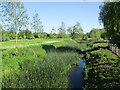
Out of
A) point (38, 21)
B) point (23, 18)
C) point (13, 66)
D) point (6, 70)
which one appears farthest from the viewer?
point (38, 21)

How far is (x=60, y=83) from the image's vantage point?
10539 mm

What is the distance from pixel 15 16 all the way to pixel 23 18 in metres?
1.19

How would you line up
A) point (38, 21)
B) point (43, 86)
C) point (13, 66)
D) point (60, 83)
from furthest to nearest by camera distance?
point (38, 21), point (13, 66), point (60, 83), point (43, 86)

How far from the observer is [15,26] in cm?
1784

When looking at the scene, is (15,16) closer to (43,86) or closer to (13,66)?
(13,66)

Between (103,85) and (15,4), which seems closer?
(103,85)

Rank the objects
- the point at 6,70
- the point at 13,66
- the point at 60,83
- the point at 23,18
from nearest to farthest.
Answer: the point at 60,83
the point at 6,70
the point at 13,66
the point at 23,18

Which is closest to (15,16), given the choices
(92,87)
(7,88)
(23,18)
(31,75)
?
(23,18)

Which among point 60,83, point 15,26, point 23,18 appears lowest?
point 60,83

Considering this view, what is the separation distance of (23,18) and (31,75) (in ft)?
34.2

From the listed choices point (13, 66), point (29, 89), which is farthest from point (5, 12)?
point (29, 89)

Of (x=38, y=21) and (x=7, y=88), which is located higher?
(x=38, y=21)

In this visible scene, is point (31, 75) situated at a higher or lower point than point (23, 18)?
lower

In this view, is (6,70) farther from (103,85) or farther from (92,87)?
(103,85)
